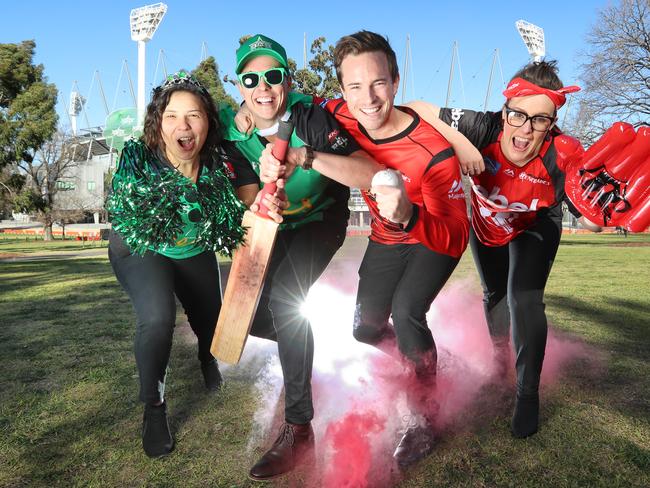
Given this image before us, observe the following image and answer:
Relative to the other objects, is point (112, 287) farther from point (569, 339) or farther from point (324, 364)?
point (569, 339)

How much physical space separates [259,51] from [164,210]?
108 cm

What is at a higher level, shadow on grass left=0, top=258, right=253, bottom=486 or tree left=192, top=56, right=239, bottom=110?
tree left=192, top=56, right=239, bottom=110

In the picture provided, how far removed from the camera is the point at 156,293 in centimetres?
317

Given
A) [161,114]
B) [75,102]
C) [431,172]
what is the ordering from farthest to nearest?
[75,102] → [161,114] → [431,172]

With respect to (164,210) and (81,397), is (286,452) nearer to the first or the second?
(164,210)

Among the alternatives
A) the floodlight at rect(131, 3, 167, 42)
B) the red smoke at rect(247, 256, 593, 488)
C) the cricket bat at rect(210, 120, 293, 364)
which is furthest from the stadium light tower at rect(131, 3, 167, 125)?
the cricket bat at rect(210, 120, 293, 364)

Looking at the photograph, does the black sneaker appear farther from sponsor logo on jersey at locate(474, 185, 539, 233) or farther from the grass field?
sponsor logo on jersey at locate(474, 185, 539, 233)

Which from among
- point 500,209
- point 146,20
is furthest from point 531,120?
point 146,20

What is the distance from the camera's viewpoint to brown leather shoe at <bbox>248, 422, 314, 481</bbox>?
275 cm

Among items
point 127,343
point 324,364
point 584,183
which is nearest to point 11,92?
point 127,343

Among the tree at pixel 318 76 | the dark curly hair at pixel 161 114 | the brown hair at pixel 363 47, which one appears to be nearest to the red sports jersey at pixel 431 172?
the brown hair at pixel 363 47

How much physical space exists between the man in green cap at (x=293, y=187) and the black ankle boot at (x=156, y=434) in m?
0.60

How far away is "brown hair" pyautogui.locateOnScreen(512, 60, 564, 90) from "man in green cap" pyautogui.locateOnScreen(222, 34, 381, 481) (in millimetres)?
1136

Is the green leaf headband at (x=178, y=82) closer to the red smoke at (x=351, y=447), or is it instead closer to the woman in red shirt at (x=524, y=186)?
the woman in red shirt at (x=524, y=186)
